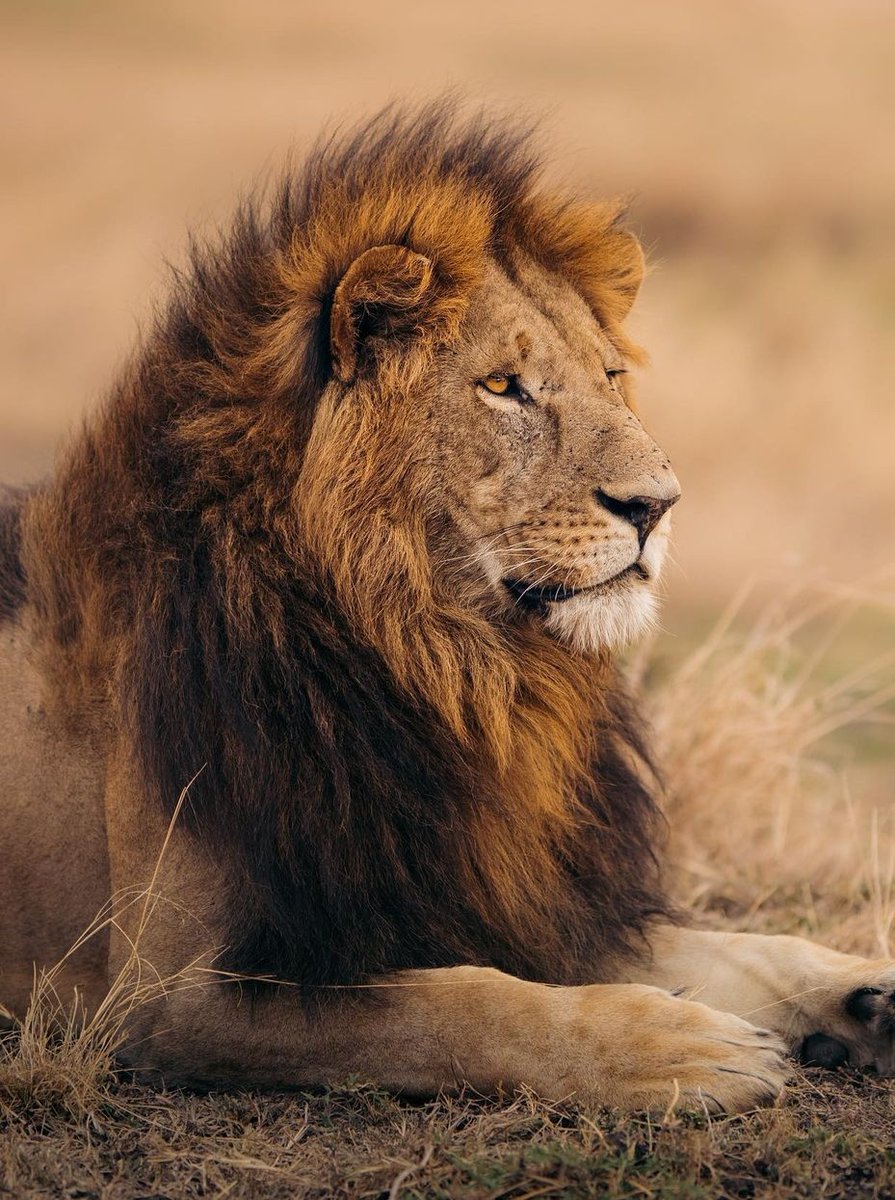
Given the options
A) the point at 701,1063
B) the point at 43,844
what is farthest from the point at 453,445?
A: the point at 701,1063

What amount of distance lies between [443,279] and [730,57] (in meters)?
17.2

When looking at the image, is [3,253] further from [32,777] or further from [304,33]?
[32,777]

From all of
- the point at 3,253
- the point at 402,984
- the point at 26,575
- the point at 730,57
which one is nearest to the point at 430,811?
the point at 402,984

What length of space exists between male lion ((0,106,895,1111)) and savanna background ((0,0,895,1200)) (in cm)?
22

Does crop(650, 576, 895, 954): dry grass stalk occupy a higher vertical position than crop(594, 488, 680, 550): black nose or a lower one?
lower

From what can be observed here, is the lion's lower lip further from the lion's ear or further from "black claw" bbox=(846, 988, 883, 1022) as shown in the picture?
"black claw" bbox=(846, 988, 883, 1022)

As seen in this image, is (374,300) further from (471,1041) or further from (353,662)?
(471,1041)

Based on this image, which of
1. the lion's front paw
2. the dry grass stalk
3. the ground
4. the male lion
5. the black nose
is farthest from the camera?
the dry grass stalk

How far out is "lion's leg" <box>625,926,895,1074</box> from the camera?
391cm

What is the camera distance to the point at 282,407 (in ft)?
12.8

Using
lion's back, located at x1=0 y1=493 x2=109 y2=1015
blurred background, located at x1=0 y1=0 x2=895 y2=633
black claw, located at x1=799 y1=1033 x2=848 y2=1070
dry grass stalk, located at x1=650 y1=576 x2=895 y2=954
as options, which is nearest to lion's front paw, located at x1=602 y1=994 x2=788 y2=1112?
black claw, located at x1=799 y1=1033 x2=848 y2=1070

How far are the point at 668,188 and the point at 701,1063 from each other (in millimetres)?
14780

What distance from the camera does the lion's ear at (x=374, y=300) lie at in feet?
12.6

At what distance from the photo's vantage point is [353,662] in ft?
12.5
